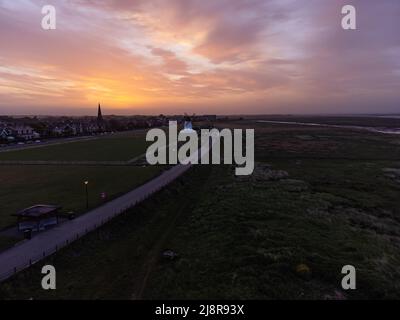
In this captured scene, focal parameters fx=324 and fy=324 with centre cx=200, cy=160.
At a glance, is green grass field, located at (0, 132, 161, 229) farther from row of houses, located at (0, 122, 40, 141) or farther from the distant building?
row of houses, located at (0, 122, 40, 141)

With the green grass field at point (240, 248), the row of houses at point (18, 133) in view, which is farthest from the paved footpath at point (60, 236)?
the row of houses at point (18, 133)

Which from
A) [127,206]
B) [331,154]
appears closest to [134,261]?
[127,206]

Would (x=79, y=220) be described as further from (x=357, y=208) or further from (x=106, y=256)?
(x=357, y=208)

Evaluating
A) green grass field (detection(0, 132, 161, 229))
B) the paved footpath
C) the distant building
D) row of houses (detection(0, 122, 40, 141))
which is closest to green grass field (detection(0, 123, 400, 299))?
the paved footpath

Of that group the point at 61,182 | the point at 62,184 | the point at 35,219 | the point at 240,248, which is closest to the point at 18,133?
the point at 61,182

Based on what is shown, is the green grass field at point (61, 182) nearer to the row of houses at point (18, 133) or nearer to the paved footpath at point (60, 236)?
the paved footpath at point (60, 236)
